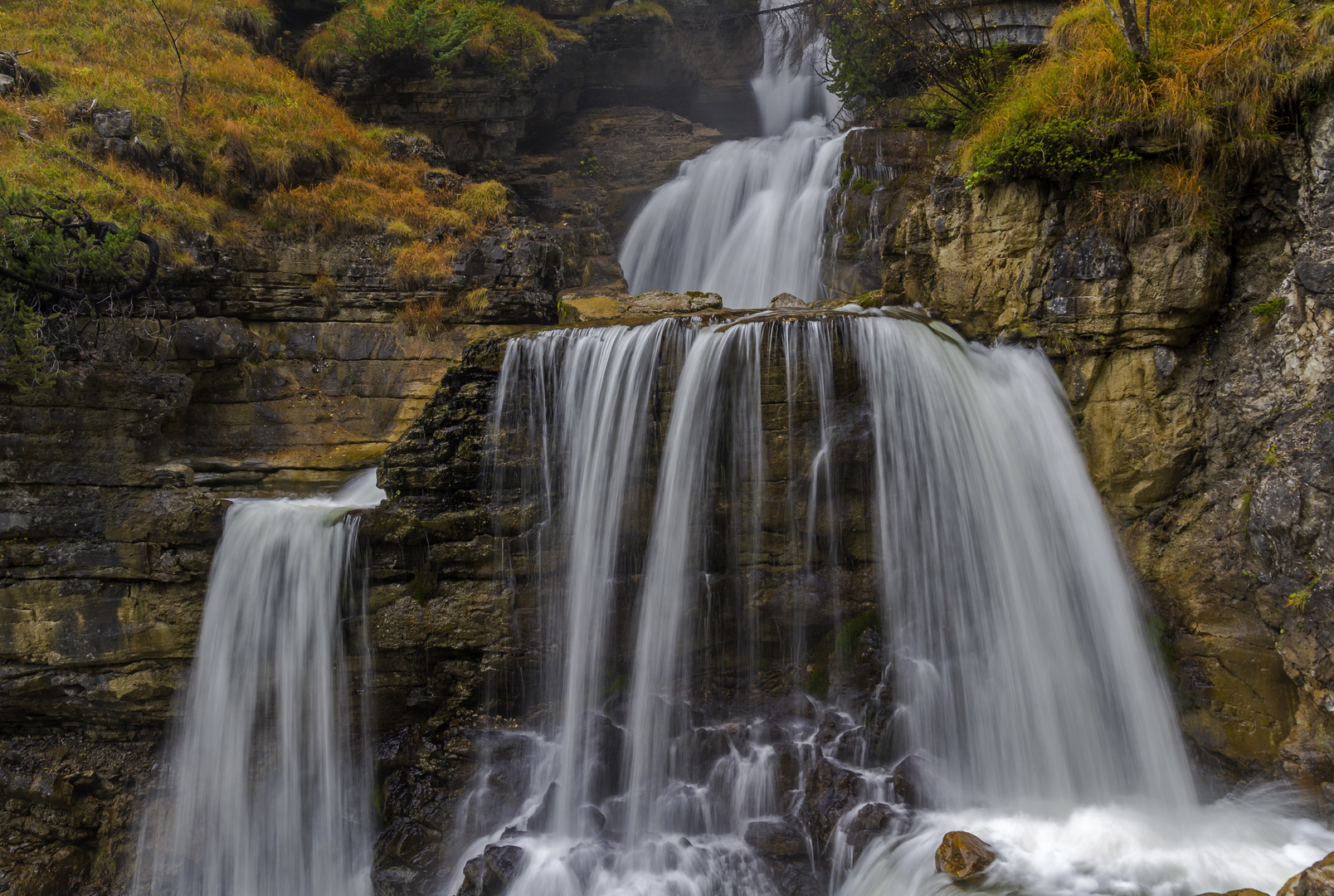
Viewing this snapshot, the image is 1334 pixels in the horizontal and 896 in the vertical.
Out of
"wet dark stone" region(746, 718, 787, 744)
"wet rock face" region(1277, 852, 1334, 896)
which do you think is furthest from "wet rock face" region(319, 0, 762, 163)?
"wet rock face" region(1277, 852, 1334, 896)

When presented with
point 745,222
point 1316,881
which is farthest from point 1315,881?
point 745,222

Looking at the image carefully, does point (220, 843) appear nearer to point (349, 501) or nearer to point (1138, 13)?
point (349, 501)

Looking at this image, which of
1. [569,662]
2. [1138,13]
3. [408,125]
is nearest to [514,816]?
[569,662]

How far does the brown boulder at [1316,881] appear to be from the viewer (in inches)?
168

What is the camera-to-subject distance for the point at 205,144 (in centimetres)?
1102

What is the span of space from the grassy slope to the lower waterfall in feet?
16.3

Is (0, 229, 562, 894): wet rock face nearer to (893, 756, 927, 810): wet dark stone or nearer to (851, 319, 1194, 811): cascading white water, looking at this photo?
(893, 756, 927, 810): wet dark stone

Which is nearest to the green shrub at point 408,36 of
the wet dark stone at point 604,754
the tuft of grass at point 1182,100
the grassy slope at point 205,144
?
the grassy slope at point 205,144

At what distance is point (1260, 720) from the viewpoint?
6383mm

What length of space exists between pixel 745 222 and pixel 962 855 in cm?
1068

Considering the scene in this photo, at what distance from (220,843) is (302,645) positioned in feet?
7.51

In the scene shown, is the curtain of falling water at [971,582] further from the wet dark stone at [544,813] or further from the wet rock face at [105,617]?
the wet rock face at [105,617]

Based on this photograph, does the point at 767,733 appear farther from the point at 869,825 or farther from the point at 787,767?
the point at 869,825

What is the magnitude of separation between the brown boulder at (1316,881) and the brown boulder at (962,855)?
188 centimetres
